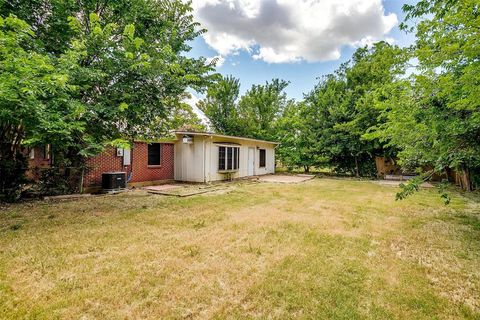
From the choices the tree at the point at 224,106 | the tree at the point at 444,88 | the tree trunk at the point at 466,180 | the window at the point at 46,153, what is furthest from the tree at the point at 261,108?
the tree at the point at 444,88

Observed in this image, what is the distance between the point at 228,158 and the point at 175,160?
2.78 metres

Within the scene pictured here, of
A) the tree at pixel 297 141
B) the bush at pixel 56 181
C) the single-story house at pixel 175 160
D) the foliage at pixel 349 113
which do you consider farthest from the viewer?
the tree at pixel 297 141

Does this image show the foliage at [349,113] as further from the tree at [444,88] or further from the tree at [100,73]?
the tree at [100,73]

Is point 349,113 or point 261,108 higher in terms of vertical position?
point 261,108

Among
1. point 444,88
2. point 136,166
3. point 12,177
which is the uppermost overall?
point 444,88

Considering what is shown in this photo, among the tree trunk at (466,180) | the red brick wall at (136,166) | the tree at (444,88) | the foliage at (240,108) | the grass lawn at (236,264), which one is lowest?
the grass lawn at (236,264)

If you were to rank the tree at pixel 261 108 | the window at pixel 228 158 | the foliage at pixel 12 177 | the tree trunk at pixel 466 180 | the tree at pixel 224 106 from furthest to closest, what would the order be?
1. the tree at pixel 224 106
2. the tree at pixel 261 108
3. the window at pixel 228 158
4. the tree trunk at pixel 466 180
5. the foliage at pixel 12 177

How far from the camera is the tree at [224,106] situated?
70.8 feet

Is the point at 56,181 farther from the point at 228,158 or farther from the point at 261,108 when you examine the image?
the point at 261,108

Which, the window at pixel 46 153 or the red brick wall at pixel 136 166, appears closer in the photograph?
the window at pixel 46 153

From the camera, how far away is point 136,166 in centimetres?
1027

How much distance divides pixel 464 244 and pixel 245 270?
12.7 feet

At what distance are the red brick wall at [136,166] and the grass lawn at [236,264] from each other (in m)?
2.91

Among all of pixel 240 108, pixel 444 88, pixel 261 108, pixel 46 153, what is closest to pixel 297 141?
pixel 261 108
